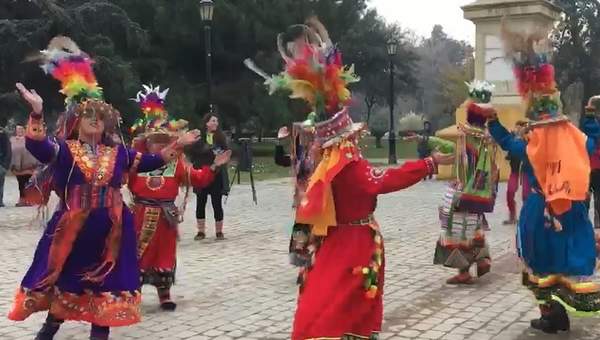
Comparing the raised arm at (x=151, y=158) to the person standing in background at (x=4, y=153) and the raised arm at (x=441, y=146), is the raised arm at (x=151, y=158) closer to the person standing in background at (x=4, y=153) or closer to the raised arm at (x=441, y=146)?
the raised arm at (x=441, y=146)

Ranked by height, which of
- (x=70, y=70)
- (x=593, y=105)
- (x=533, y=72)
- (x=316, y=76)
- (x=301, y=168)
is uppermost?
(x=70, y=70)

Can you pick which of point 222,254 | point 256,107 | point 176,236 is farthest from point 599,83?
point 176,236

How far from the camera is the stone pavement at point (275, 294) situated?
588 centimetres

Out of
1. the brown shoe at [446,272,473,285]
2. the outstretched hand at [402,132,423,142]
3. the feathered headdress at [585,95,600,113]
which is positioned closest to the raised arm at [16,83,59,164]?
the outstretched hand at [402,132,423,142]

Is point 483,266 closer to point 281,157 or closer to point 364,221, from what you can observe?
point 281,157

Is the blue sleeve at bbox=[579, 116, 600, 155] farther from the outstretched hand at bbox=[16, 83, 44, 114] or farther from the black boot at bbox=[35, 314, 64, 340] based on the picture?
the black boot at bbox=[35, 314, 64, 340]

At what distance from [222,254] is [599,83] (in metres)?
33.5

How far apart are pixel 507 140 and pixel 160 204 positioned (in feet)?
10.1

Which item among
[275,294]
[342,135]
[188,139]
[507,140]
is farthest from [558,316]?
[188,139]

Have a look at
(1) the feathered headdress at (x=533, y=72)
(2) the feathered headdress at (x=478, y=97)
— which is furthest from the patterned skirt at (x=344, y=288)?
(2) the feathered headdress at (x=478, y=97)

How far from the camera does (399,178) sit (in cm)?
427

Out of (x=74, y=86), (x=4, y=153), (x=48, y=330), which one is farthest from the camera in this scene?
(x=4, y=153)

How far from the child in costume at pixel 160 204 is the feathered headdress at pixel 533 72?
2.51m

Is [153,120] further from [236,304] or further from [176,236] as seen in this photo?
[236,304]
